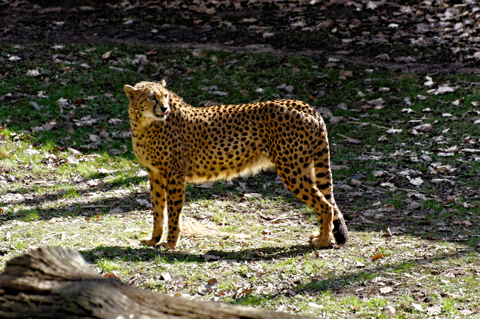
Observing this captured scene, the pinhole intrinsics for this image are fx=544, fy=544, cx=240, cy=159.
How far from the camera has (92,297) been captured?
2.93 metres

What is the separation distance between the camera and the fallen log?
2.89 metres

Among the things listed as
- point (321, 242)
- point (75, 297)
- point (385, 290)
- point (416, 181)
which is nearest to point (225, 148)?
point (321, 242)

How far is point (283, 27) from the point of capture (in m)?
12.6

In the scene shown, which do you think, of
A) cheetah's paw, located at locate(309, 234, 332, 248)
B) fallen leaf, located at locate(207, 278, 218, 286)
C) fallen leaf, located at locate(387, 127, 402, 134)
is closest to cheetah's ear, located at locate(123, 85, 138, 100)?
fallen leaf, located at locate(207, 278, 218, 286)

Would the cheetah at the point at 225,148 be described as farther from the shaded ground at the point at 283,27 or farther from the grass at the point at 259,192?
the shaded ground at the point at 283,27

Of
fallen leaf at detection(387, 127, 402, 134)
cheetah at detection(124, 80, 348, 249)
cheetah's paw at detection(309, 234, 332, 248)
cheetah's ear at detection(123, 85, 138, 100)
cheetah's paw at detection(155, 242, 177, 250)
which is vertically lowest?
cheetah's paw at detection(309, 234, 332, 248)

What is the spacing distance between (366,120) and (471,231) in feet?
11.8

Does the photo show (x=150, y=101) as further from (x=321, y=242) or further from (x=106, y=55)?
(x=106, y=55)

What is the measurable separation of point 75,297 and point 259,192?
190 inches

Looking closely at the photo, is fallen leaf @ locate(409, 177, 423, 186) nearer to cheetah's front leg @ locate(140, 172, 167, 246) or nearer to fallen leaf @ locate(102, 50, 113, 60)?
cheetah's front leg @ locate(140, 172, 167, 246)

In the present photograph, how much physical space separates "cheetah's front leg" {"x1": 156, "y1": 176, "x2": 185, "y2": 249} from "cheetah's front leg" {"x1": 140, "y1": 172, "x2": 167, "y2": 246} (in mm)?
110

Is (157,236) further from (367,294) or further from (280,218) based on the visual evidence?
(367,294)

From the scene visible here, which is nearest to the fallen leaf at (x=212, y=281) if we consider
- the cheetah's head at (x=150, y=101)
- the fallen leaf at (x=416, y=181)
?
the cheetah's head at (x=150, y=101)

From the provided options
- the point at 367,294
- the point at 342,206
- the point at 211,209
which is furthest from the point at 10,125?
the point at 367,294
